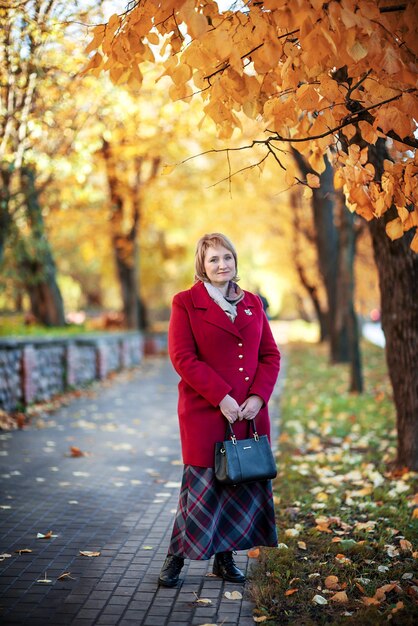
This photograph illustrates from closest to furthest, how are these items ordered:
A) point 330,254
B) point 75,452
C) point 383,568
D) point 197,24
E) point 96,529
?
point 197,24
point 383,568
point 96,529
point 75,452
point 330,254

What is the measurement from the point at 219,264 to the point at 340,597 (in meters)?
2.19

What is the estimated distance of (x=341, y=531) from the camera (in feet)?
18.9

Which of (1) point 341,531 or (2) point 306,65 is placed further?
(1) point 341,531

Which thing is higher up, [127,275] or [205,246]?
[127,275]

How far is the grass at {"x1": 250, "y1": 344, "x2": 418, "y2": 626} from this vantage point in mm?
4277

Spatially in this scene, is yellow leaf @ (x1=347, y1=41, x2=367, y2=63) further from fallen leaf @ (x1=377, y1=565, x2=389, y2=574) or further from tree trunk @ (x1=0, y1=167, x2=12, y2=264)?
tree trunk @ (x1=0, y1=167, x2=12, y2=264)

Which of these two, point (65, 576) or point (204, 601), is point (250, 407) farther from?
point (65, 576)

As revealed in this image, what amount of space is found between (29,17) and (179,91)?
495 cm

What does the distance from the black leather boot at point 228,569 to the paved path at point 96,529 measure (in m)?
0.07

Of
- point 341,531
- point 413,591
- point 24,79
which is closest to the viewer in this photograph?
point 413,591

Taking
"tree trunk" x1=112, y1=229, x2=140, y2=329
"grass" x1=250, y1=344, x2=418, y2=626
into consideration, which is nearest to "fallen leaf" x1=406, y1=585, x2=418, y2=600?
"grass" x1=250, y1=344, x2=418, y2=626

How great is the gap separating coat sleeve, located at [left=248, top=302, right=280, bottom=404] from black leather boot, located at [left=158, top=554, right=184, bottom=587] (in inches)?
46.1

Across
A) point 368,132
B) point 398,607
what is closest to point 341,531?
point 398,607

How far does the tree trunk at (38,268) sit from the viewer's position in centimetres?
1594
